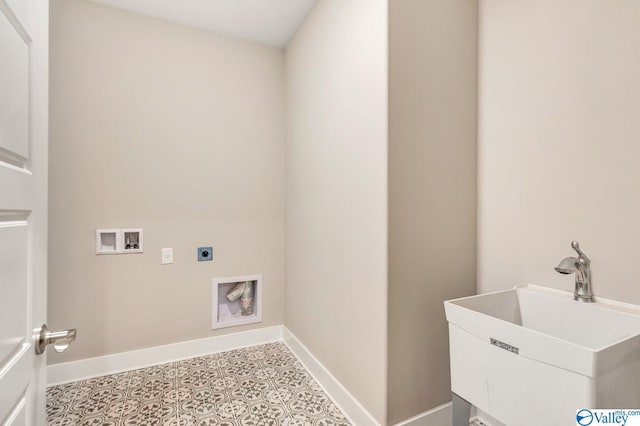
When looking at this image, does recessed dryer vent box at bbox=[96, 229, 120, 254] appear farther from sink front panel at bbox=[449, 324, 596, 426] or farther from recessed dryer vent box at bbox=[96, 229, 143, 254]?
sink front panel at bbox=[449, 324, 596, 426]

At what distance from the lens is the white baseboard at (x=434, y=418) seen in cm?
146

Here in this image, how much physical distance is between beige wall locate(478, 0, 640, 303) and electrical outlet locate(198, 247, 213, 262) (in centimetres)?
189

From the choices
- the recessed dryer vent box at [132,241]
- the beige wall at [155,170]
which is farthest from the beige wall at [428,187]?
the recessed dryer vent box at [132,241]

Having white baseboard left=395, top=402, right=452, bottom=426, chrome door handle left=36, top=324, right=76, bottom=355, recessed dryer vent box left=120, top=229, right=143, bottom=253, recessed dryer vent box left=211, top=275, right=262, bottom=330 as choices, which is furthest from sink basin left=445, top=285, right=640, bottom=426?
recessed dryer vent box left=120, top=229, right=143, bottom=253

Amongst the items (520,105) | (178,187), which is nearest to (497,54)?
(520,105)

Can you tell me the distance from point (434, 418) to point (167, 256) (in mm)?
1997

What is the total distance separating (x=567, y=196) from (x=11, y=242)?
1.86m

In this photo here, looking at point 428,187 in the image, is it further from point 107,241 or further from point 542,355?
point 107,241

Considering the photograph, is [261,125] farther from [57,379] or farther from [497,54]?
[57,379]

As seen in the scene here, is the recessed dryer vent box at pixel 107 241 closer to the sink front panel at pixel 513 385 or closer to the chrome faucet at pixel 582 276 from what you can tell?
the sink front panel at pixel 513 385

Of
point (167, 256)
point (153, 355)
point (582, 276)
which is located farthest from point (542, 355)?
point (153, 355)

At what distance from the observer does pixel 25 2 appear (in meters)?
0.74

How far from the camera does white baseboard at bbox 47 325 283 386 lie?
1959 mm

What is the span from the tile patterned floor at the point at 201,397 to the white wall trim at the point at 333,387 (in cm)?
4
